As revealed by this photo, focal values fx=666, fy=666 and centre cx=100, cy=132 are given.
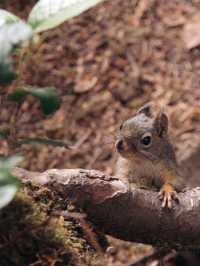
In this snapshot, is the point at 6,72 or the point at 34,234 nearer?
the point at 6,72

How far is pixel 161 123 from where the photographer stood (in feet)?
10.2

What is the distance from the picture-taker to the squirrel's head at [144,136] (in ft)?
9.82

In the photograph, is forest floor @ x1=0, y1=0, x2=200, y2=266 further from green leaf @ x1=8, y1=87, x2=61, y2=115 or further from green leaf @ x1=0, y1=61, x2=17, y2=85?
green leaf @ x1=0, y1=61, x2=17, y2=85

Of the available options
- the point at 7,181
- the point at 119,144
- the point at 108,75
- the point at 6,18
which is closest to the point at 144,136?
the point at 119,144

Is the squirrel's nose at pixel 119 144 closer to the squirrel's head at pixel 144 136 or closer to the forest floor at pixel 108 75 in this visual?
the squirrel's head at pixel 144 136

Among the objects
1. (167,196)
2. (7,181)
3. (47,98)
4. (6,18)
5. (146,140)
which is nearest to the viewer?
(7,181)

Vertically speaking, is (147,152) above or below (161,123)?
below

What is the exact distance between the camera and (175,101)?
15.2 ft

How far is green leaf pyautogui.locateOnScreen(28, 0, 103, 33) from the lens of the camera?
6.92 feet

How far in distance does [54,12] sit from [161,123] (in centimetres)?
108

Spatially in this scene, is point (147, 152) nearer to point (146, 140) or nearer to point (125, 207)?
point (146, 140)

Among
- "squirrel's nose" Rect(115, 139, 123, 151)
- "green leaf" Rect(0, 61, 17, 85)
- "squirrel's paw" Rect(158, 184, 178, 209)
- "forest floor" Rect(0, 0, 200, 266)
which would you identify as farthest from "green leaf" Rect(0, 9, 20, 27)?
"forest floor" Rect(0, 0, 200, 266)

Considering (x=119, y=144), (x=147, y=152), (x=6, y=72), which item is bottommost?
(x=147, y=152)

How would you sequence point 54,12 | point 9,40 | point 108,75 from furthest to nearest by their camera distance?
point 108,75
point 54,12
point 9,40
